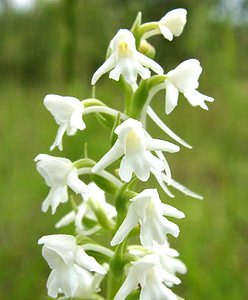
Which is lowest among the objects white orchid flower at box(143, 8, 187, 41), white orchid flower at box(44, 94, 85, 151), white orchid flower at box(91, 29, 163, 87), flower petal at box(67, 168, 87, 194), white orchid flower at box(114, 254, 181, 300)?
white orchid flower at box(114, 254, 181, 300)

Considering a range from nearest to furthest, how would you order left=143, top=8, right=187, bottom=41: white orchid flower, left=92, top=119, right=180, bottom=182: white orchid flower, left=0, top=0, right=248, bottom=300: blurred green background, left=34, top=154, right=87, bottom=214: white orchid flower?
1. left=92, top=119, right=180, bottom=182: white orchid flower
2. left=34, top=154, right=87, bottom=214: white orchid flower
3. left=143, top=8, right=187, bottom=41: white orchid flower
4. left=0, top=0, right=248, bottom=300: blurred green background

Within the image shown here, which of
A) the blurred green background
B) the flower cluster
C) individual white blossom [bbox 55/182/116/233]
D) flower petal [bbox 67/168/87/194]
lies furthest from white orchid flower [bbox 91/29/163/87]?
the blurred green background

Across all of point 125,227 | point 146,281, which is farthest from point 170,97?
point 146,281

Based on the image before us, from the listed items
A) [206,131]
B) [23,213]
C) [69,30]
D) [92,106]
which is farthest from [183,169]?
[92,106]

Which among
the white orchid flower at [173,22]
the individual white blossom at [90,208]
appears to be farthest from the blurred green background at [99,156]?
the white orchid flower at [173,22]

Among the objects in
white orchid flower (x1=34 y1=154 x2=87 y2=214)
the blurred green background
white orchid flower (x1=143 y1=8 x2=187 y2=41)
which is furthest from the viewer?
the blurred green background

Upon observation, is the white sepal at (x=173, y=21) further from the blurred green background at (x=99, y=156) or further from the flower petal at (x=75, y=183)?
the blurred green background at (x=99, y=156)

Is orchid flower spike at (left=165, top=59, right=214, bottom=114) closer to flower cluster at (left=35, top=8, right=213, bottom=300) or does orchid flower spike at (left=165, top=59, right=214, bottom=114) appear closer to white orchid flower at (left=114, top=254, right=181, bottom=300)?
flower cluster at (left=35, top=8, right=213, bottom=300)
